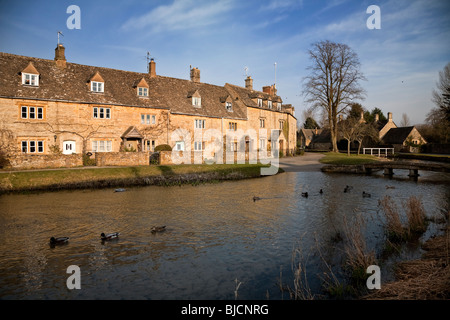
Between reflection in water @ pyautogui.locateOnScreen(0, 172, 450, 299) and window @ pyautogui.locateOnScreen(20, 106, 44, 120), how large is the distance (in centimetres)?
1196

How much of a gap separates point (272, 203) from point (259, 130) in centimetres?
3260

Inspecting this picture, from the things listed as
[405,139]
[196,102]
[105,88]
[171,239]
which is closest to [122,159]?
[105,88]

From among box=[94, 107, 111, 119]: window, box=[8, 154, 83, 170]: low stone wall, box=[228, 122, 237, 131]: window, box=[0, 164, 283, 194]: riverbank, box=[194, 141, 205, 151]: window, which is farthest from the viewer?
box=[228, 122, 237, 131]: window

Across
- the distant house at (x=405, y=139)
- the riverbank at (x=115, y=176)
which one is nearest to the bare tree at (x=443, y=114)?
the distant house at (x=405, y=139)

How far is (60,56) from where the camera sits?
1288 inches

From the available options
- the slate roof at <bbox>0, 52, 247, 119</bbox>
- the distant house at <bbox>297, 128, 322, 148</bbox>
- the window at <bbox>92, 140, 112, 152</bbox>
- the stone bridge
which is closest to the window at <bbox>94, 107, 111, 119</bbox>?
the slate roof at <bbox>0, 52, 247, 119</bbox>

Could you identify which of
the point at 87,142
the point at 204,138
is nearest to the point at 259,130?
the point at 204,138

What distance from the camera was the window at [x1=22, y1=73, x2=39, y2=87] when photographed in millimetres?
28992

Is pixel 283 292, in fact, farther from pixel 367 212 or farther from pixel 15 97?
pixel 15 97

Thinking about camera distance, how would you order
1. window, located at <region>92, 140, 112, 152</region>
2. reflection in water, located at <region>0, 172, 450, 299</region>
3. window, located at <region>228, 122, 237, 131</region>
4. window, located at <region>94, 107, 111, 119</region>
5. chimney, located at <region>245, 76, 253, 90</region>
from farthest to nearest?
chimney, located at <region>245, 76, 253, 90</region> → window, located at <region>228, 122, 237, 131</region> → window, located at <region>94, 107, 111, 119</region> → window, located at <region>92, 140, 112, 152</region> → reflection in water, located at <region>0, 172, 450, 299</region>

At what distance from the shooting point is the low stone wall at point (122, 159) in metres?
28.5

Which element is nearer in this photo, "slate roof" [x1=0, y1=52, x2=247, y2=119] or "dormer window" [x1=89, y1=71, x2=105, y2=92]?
"slate roof" [x1=0, y1=52, x2=247, y2=119]

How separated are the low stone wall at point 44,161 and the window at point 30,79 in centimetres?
838

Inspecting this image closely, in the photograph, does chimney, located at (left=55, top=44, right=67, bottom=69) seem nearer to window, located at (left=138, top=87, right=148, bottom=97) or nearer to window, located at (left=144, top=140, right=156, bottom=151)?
window, located at (left=138, top=87, right=148, bottom=97)
